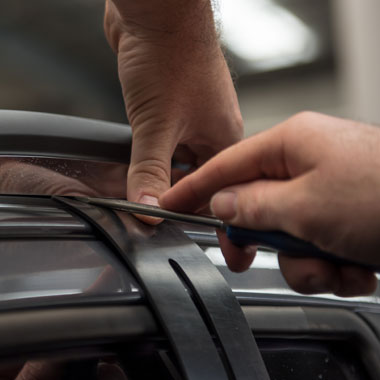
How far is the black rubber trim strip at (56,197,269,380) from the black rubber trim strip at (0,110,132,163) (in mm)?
146

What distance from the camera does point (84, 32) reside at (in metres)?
7.54

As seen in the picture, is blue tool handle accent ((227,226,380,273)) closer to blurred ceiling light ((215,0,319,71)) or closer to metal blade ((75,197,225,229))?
metal blade ((75,197,225,229))

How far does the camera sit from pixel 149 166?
85 cm

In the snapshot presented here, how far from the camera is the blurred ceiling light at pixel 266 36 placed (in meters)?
6.21

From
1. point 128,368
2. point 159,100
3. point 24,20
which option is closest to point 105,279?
point 128,368

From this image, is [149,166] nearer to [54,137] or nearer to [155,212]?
[54,137]

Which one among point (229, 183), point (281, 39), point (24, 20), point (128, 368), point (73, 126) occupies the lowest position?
point (128, 368)

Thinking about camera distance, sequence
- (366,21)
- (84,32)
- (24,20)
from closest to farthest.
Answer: (366,21) → (24,20) → (84,32)

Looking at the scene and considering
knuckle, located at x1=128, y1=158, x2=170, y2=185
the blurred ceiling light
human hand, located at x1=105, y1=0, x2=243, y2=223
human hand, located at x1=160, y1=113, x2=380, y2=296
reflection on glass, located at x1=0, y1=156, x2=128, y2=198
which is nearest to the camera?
human hand, located at x1=160, y1=113, x2=380, y2=296

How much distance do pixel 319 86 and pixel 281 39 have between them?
1.72 meters

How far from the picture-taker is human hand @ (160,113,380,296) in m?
0.45

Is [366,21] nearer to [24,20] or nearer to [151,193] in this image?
[151,193]

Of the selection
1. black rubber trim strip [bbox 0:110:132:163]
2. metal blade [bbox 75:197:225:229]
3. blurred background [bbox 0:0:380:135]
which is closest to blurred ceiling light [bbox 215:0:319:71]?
blurred background [bbox 0:0:380:135]

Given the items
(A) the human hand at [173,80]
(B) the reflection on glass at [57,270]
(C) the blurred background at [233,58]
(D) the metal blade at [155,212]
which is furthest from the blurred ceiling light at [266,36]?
(B) the reflection on glass at [57,270]
